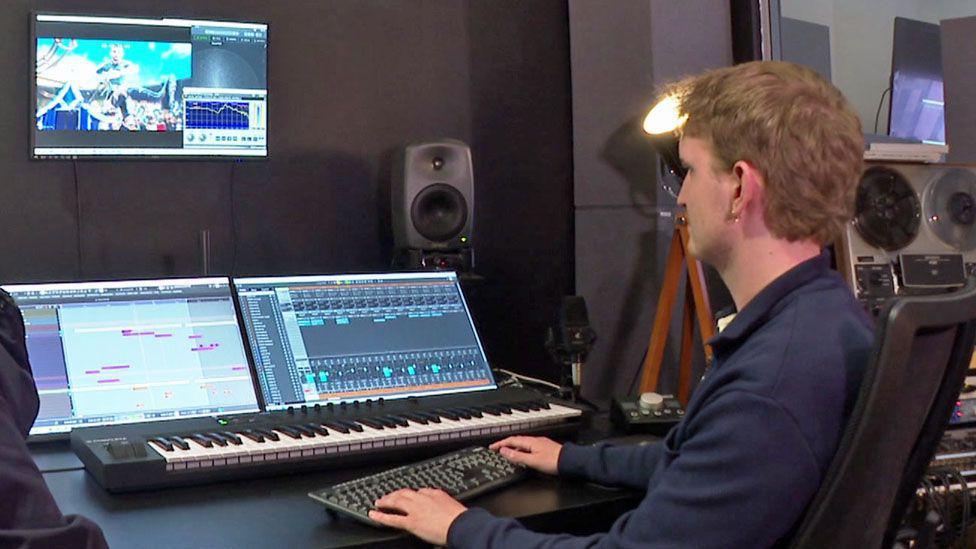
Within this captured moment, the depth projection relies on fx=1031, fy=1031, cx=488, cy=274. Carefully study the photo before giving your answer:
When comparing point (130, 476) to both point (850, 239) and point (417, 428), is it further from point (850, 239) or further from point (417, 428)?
point (850, 239)

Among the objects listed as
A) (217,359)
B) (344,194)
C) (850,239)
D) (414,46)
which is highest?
→ (414,46)

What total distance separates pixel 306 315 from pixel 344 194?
33.5 inches

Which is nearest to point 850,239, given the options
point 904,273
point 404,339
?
point 904,273

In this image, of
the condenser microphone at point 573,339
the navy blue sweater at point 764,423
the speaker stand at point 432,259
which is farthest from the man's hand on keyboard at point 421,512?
the speaker stand at point 432,259

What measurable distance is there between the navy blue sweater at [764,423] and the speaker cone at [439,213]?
151 centimetres

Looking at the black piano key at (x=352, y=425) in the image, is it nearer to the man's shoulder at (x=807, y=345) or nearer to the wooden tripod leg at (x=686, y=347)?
the man's shoulder at (x=807, y=345)

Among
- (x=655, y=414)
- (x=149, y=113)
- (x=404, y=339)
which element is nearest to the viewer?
(x=655, y=414)

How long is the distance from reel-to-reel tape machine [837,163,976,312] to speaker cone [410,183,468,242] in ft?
3.61

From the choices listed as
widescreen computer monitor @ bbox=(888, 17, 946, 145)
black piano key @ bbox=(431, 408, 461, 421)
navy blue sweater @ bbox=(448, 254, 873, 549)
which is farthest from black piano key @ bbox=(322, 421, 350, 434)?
widescreen computer monitor @ bbox=(888, 17, 946, 145)

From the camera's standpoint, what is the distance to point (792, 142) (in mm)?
1472

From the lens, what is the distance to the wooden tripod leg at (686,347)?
318cm

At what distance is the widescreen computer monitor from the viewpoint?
3471 mm

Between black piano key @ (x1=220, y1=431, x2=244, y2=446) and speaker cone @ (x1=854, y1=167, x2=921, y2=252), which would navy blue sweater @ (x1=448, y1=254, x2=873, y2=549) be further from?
speaker cone @ (x1=854, y1=167, x2=921, y2=252)

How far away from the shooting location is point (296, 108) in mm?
3195
